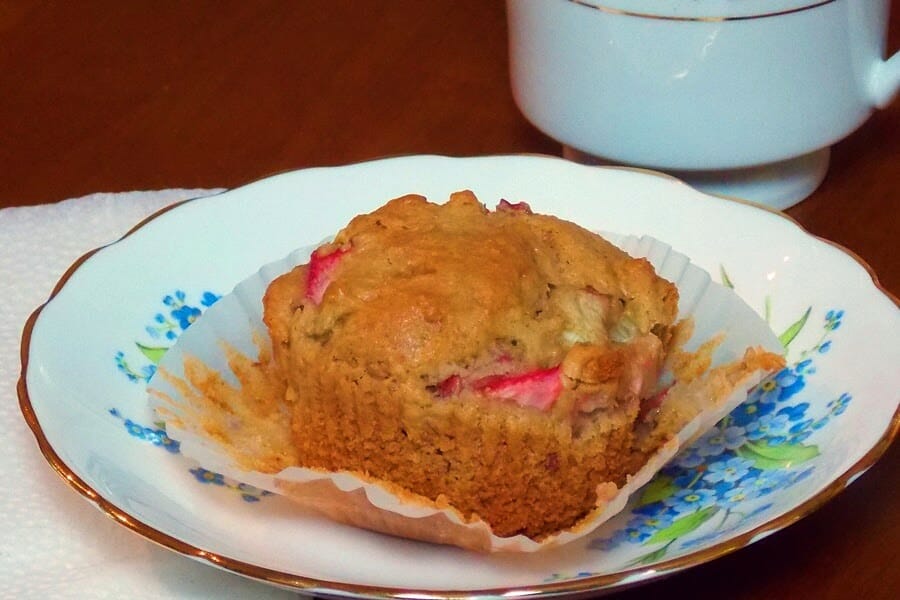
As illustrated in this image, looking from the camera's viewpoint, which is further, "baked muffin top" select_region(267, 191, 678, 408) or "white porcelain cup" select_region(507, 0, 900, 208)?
"white porcelain cup" select_region(507, 0, 900, 208)

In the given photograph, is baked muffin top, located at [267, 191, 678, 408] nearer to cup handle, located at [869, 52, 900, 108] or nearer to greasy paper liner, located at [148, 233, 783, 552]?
greasy paper liner, located at [148, 233, 783, 552]

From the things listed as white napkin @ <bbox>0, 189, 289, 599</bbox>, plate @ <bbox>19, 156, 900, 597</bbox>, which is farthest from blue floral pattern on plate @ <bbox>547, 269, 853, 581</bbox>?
white napkin @ <bbox>0, 189, 289, 599</bbox>

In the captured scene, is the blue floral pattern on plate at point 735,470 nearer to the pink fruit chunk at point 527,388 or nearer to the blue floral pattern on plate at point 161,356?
the pink fruit chunk at point 527,388

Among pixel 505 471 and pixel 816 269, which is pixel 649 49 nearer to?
pixel 816 269

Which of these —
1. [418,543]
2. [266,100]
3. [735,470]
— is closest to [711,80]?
[735,470]

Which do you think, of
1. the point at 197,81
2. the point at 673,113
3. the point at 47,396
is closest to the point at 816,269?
the point at 673,113

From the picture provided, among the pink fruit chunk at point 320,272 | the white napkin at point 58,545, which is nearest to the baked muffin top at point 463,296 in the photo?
the pink fruit chunk at point 320,272
